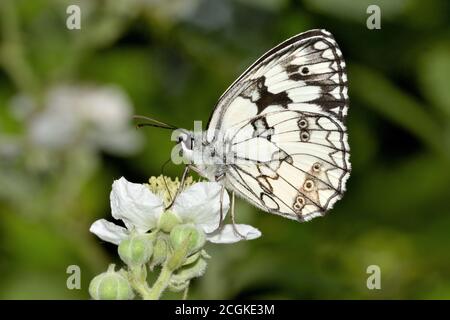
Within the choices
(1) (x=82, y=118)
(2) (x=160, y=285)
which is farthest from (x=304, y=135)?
(1) (x=82, y=118)

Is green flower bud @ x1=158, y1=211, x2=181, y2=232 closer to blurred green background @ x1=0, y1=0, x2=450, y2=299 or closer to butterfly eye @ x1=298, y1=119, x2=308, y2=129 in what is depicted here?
butterfly eye @ x1=298, y1=119, x2=308, y2=129

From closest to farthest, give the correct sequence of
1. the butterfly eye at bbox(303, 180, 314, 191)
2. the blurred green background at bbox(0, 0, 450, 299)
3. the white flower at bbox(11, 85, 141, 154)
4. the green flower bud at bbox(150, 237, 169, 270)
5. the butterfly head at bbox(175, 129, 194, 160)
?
the green flower bud at bbox(150, 237, 169, 270) → the butterfly head at bbox(175, 129, 194, 160) → the butterfly eye at bbox(303, 180, 314, 191) → the blurred green background at bbox(0, 0, 450, 299) → the white flower at bbox(11, 85, 141, 154)

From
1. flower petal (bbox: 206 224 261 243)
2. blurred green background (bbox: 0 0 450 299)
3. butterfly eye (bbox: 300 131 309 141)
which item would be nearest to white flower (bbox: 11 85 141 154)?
blurred green background (bbox: 0 0 450 299)

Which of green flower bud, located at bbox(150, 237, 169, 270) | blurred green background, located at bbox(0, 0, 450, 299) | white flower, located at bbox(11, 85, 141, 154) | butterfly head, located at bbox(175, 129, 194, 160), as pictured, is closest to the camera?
→ green flower bud, located at bbox(150, 237, 169, 270)

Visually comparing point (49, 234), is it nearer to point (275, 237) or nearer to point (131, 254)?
point (275, 237)

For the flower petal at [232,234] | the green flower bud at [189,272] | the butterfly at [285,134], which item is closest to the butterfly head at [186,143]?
the butterfly at [285,134]

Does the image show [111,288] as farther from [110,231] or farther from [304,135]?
[304,135]

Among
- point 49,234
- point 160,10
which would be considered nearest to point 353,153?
point 160,10

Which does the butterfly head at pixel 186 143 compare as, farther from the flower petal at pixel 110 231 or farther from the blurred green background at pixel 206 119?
the blurred green background at pixel 206 119
